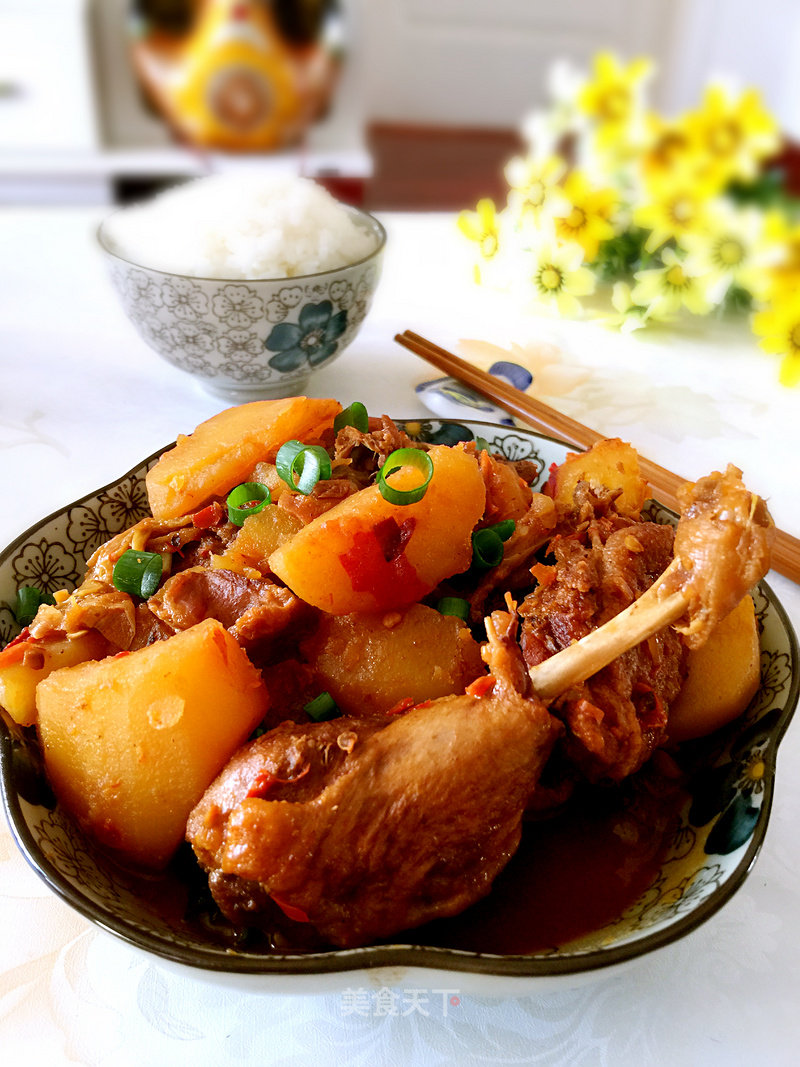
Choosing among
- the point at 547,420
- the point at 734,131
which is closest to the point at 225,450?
the point at 547,420

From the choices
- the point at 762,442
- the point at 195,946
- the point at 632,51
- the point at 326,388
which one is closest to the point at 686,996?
the point at 195,946

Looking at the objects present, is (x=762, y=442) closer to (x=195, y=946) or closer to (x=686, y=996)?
(x=686, y=996)

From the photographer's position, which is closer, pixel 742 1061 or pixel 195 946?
pixel 195 946

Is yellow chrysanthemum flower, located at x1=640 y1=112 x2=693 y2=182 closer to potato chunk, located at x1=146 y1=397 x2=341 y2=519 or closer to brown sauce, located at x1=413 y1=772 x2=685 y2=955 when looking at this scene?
potato chunk, located at x1=146 y1=397 x2=341 y2=519

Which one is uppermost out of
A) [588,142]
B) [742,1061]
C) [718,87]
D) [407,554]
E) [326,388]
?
[718,87]

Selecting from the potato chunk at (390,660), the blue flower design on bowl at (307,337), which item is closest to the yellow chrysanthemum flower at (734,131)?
the blue flower design on bowl at (307,337)

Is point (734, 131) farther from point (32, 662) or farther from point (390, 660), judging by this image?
point (32, 662)
